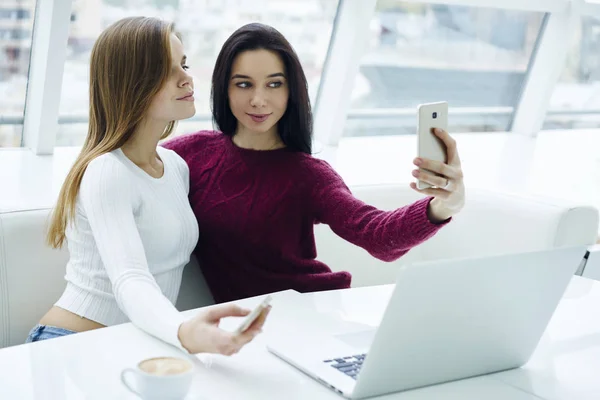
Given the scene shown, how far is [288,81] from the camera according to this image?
2213mm

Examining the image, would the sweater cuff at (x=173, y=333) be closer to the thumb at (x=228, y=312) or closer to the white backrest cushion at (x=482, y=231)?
the thumb at (x=228, y=312)

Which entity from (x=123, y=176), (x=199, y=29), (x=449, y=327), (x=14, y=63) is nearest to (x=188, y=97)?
(x=123, y=176)

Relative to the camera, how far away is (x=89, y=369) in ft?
4.54

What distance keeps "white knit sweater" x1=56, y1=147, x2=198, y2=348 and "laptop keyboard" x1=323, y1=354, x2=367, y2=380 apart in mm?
318

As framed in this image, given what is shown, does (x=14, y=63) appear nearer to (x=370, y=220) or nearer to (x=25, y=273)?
(x=25, y=273)

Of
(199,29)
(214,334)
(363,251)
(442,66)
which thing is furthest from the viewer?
(442,66)

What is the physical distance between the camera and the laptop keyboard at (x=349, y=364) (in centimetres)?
143

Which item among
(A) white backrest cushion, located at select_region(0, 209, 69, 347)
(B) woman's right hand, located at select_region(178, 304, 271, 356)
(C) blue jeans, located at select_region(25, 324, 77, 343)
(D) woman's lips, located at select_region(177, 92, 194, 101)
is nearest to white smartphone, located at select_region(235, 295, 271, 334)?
(B) woman's right hand, located at select_region(178, 304, 271, 356)

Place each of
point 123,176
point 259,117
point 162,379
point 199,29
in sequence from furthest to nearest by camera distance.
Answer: point 199,29 → point 259,117 → point 123,176 → point 162,379

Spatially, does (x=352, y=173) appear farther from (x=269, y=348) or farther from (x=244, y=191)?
(x=269, y=348)

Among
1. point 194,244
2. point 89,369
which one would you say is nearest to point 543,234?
point 194,244

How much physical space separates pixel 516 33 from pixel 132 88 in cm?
429

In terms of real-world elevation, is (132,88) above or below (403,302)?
above

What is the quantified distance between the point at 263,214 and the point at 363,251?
2.27ft
